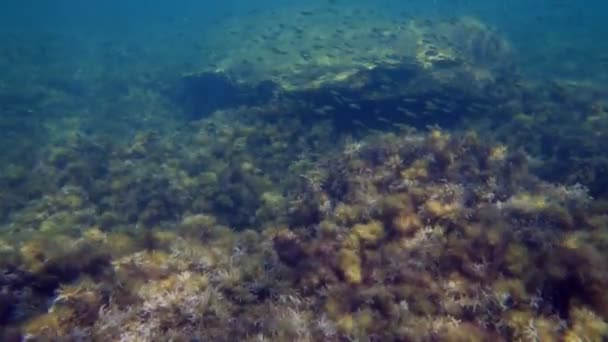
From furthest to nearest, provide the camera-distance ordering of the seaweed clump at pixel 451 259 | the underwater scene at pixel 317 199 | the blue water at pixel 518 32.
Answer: the blue water at pixel 518 32 < the underwater scene at pixel 317 199 < the seaweed clump at pixel 451 259

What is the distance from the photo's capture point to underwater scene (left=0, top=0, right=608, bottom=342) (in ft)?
16.9

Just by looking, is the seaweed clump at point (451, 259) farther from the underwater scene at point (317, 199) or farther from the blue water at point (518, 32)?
the blue water at point (518, 32)

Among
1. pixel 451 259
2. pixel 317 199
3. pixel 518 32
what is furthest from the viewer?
pixel 518 32

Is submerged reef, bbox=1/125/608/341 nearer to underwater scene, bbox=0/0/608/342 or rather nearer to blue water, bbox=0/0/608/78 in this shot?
underwater scene, bbox=0/0/608/342

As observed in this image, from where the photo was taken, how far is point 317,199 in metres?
8.03

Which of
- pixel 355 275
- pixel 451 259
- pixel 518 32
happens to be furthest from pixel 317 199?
pixel 518 32

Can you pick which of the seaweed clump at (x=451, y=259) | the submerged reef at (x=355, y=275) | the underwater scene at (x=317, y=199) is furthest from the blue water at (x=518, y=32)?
the submerged reef at (x=355, y=275)

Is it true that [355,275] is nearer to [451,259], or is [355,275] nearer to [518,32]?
[451,259]

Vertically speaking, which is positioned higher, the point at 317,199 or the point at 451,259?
the point at 451,259

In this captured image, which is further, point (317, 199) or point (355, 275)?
point (317, 199)

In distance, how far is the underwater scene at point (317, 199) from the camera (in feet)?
16.9

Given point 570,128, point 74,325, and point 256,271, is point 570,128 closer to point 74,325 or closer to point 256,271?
point 256,271

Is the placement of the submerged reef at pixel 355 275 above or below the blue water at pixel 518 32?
above

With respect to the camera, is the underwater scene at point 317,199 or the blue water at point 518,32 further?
the blue water at point 518,32
